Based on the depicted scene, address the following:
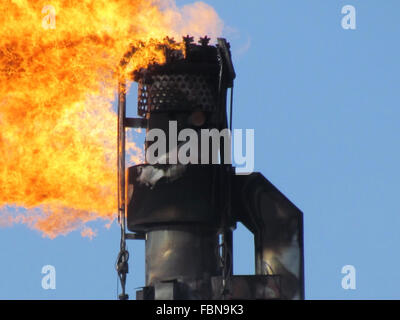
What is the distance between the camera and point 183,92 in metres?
61.1

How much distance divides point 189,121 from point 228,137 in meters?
1.56

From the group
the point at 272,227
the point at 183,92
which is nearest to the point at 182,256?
the point at 272,227

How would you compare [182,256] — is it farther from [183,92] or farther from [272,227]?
[183,92]

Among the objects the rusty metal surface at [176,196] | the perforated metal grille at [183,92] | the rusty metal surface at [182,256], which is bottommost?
the rusty metal surface at [182,256]

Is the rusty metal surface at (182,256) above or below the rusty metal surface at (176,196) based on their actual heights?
below

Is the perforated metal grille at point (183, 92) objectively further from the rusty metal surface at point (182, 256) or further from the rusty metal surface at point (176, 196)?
the rusty metal surface at point (182, 256)

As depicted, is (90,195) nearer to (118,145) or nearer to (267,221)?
(118,145)

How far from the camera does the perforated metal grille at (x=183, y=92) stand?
200ft

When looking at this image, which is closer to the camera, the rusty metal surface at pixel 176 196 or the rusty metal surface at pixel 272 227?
the rusty metal surface at pixel 176 196

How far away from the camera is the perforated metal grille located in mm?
61000

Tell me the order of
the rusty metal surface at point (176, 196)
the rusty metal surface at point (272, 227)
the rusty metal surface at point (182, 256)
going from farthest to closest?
the rusty metal surface at point (272, 227) < the rusty metal surface at point (176, 196) < the rusty metal surface at point (182, 256)

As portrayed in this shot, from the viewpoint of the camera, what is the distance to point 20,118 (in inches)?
2411

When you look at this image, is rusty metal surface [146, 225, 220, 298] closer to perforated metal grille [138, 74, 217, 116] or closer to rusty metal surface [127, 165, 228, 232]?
rusty metal surface [127, 165, 228, 232]

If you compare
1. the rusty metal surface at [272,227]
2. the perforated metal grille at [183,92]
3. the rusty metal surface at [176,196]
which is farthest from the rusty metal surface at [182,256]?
the perforated metal grille at [183,92]
